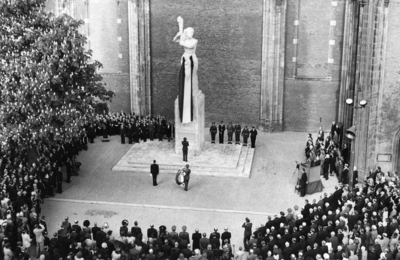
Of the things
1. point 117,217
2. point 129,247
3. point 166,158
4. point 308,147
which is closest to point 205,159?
point 166,158

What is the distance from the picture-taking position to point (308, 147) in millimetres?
34531

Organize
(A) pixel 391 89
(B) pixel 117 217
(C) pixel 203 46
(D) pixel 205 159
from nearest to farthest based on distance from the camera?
(B) pixel 117 217
(A) pixel 391 89
(D) pixel 205 159
(C) pixel 203 46

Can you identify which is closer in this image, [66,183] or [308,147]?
[66,183]

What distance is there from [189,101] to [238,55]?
767 centimetres

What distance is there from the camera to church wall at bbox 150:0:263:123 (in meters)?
39.4

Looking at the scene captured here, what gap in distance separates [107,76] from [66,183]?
1194 cm

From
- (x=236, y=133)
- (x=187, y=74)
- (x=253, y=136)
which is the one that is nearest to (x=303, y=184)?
(x=253, y=136)

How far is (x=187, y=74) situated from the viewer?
33625 millimetres

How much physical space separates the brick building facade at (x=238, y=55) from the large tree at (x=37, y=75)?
12.4 metres

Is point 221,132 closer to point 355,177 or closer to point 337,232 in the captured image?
point 355,177

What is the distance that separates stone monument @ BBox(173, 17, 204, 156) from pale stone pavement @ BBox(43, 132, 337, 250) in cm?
260

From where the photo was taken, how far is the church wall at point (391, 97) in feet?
96.3

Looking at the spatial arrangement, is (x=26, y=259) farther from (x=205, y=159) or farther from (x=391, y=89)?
(x=391, y=89)

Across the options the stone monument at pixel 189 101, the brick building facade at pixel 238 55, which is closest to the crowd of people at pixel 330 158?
the brick building facade at pixel 238 55
